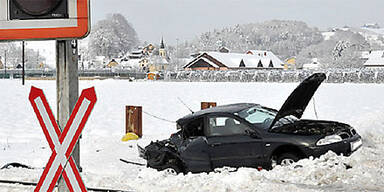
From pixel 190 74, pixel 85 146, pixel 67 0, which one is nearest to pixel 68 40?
pixel 67 0

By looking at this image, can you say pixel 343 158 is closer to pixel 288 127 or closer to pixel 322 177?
pixel 322 177

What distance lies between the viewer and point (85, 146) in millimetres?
15047

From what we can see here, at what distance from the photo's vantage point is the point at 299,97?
32.5 feet

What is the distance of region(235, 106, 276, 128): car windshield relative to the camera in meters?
9.32

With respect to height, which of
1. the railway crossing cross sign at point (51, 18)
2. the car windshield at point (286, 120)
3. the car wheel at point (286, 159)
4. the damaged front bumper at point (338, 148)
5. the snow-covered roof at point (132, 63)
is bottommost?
the snow-covered roof at point (132, 63)

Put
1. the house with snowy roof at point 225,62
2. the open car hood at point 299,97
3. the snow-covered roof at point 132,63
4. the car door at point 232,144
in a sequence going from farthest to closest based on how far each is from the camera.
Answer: the snow-covered roof at point 132,63, the house with snowy roof at point 225,62, the open car hood at point 299,97, the car door at point 232,144

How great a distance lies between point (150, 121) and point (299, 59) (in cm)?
15752

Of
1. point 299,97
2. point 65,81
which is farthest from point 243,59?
point 65,81

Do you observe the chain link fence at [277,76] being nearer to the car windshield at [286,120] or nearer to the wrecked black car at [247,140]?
the car windshield at [286,120]

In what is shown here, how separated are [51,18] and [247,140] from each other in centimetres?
575

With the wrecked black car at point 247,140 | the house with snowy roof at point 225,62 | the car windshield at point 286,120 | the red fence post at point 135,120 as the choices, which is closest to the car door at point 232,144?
the wrecked black car at point 247,140

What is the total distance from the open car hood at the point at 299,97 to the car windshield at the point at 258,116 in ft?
1.02

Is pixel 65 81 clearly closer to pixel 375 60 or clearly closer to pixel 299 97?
pixel 299 97

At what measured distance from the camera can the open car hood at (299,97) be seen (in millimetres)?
9453
